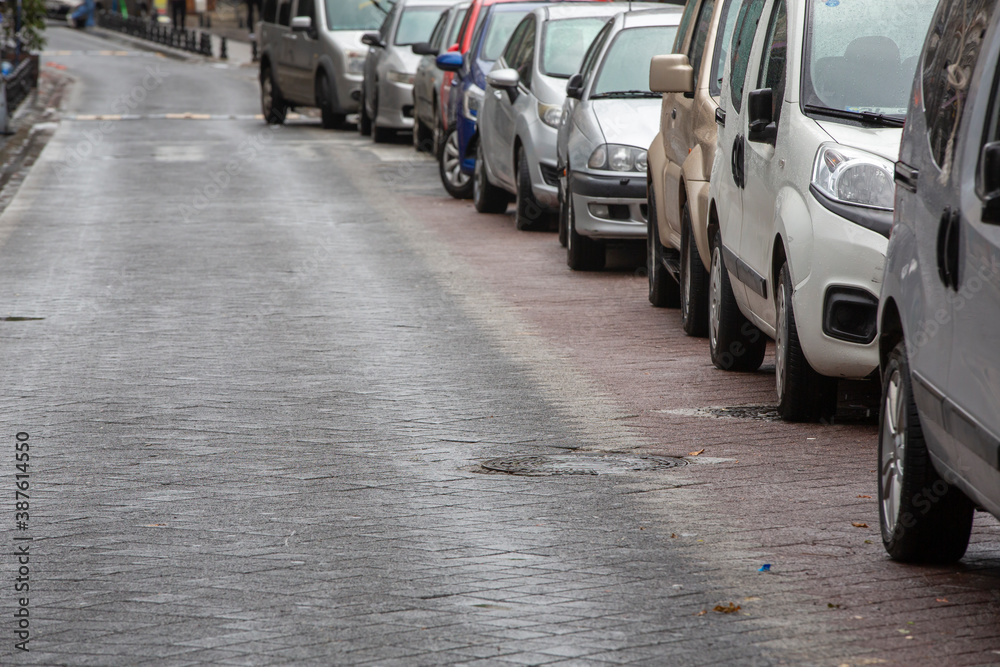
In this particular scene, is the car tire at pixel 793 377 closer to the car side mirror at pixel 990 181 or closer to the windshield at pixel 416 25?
the car side mirror at pixel 990 181

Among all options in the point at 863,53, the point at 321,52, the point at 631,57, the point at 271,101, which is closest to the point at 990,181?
the point at 863,53

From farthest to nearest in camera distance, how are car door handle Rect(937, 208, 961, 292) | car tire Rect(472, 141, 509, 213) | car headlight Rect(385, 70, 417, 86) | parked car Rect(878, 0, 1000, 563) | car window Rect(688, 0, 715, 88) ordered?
car headlight Rect(385, 70, 417, 86) < car tire Rect(472, 141, 509, 213) < car window Rect(688, 0, 715, 88) < car door handle Rect(937, 208, 961, 292) < parked car Rect(878, 0, 1000, 563)

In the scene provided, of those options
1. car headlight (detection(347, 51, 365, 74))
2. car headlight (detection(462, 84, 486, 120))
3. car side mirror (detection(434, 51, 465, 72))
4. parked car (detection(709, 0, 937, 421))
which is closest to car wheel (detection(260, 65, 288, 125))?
car headlight (detection(347, 51, 365, 74))

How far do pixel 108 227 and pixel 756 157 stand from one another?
31.7 feet

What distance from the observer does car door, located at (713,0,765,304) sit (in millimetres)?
8047

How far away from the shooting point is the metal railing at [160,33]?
65500 millimetres

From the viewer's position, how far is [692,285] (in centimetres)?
959

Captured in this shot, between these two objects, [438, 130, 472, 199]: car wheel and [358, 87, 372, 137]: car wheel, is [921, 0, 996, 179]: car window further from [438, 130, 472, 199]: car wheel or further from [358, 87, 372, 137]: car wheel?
[358, 87, 372, 137]: car wheel

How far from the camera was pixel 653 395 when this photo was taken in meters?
8.13

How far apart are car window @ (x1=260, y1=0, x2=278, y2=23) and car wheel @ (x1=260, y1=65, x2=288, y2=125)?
0.84 metres

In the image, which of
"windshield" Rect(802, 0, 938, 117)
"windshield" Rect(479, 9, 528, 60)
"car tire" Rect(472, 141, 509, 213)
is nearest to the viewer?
"windshield" Rect(802, 0, 938, 117)

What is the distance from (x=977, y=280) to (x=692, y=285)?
5381mm

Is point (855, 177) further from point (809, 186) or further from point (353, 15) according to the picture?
point (353, 15)

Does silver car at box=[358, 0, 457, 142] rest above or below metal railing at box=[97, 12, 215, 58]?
above
